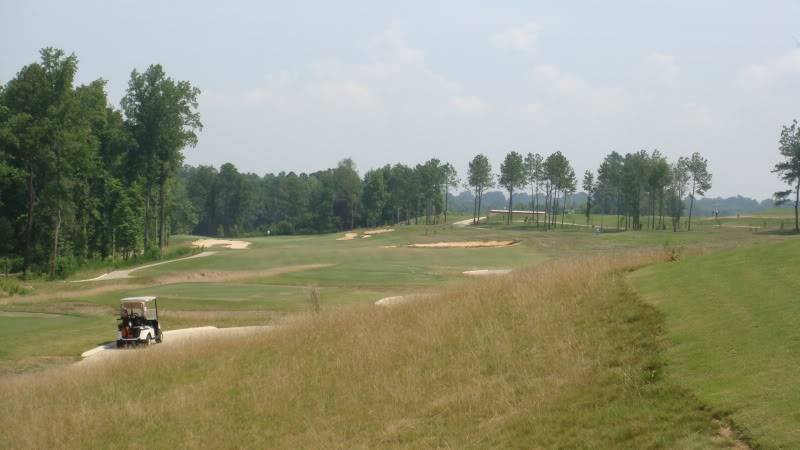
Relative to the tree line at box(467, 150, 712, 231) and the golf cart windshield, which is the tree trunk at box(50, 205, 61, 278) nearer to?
the golf cart windshield

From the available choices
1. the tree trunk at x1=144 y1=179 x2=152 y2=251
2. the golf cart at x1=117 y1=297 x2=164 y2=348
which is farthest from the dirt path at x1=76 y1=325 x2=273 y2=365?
the tree trunk at x1=144 y1=179 x2=152 y2=251

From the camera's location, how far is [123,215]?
270 ft

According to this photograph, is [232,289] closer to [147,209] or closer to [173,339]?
[173,339]

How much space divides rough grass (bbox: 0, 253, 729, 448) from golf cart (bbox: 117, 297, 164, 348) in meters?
6.74

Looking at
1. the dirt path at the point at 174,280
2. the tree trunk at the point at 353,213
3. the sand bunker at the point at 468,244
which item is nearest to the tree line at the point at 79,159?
the dirt path at the point at 174,280

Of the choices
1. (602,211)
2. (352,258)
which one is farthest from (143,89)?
(602,211)

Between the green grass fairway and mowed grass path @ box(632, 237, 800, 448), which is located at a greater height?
mowed grass path @ box(632, 237, 800, 448)

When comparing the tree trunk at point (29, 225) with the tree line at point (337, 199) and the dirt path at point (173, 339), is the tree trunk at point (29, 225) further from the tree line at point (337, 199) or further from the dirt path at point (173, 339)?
the tree line at point (337, 199)

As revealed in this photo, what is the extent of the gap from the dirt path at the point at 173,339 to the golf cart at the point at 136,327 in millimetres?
426

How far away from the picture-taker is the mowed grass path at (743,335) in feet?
25.7

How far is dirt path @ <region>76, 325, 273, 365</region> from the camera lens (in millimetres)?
21702

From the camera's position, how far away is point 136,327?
1043 inches

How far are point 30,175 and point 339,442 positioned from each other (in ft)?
208

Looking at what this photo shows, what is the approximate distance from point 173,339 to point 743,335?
21608 millimetres
